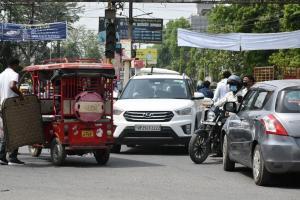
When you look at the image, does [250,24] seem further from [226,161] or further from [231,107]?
[231,107]

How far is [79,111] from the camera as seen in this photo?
13.5 metres

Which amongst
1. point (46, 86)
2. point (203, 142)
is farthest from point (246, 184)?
point (46, 86)

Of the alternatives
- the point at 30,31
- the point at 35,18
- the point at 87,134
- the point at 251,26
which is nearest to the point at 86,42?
the point at 35,18

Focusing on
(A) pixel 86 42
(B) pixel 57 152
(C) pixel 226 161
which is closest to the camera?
(C) pixel 226 161

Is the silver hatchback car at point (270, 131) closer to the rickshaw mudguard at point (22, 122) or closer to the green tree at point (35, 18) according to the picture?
the rickshaw mudguard at point (22, 122)

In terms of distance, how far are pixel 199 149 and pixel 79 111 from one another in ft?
8.11

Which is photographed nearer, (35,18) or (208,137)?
(208,137)

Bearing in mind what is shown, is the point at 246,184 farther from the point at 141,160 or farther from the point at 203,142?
the point at 141,160

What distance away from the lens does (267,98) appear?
436 inches

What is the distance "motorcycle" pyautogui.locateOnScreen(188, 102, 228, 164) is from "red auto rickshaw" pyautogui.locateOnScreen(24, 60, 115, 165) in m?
1.63

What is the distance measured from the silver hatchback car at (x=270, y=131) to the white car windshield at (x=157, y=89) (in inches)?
216

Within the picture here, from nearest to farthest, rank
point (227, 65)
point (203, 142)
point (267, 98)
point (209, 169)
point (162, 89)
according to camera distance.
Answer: point (267, 98) < point (209, 169) < point (203, 142) < point (162, 89) < point (227, 65)

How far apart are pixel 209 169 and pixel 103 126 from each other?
84.6 inches

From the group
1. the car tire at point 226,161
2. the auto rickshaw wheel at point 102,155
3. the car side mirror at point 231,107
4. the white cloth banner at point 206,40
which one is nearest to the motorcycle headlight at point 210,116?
the car tire at point 226,161
